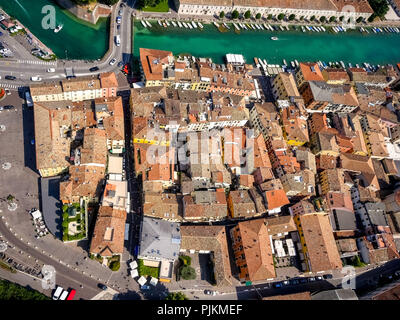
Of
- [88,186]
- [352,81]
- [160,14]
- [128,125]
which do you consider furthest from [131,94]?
[352,81]

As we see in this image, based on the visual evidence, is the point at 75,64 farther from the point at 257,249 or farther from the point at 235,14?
the point at 257,249

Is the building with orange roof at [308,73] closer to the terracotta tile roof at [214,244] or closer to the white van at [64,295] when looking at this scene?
the terracotta tile roof at [214,244]

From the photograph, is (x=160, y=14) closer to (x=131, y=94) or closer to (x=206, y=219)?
(x=131, y=94)

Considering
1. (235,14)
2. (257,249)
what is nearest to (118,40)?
(235,14)

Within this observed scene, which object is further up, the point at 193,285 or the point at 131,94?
the point at 131,94

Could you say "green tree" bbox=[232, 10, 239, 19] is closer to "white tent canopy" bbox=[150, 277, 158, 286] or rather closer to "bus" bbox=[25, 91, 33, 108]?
"bus" bbox=[25, 91, 33, 108]

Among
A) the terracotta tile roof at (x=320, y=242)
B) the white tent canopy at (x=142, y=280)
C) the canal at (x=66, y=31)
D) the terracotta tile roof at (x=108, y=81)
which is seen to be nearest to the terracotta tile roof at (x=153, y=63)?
the terracotta tile roof at (x=108, y=81)
